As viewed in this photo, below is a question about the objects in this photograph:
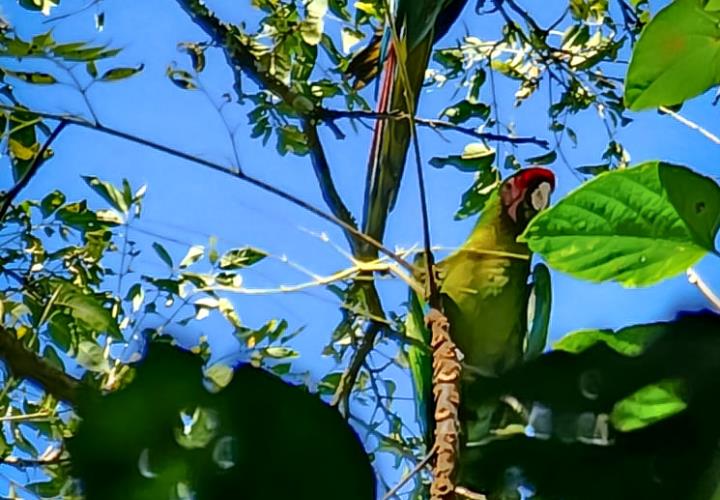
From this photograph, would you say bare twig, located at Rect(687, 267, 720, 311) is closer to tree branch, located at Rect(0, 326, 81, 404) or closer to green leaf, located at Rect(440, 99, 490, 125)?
tree branch, located at Rect(0, 326, 81, 404)

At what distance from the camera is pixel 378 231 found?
61 centimetres

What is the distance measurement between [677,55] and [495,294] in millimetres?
496

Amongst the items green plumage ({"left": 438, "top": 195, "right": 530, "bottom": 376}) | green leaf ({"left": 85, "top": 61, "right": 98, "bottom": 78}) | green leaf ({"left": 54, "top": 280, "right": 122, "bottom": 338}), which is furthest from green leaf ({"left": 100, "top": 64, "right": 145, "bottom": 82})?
green plumage ({"left": 438, "top": 195, "right": 530, "bottom": 376})

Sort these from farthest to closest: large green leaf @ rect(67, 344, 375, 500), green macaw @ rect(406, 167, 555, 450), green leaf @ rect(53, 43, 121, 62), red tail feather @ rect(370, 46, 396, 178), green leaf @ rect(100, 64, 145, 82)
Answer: red tail feather @ rect(370, 46, 396, 178) → green macaw @ rect(406, 167, 555, 450) → green leaf @ rect(100, 64, 145, 82) → green leaf @ rect(53, 43, 121, 62) → large green leaf @ rect(67, 344, 375, 500)

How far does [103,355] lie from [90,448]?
0.26 m

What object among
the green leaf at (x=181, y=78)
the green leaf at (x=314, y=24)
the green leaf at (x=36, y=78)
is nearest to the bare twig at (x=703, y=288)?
the green leaf at (x=36, y=78)

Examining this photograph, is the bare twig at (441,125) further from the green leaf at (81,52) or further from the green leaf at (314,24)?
the green leaf at (81,52)

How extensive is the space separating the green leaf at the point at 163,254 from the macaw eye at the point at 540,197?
338 mm

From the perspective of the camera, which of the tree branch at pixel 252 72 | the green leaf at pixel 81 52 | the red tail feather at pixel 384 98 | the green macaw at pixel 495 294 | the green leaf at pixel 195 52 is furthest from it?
the green leaf at pixel 195 52

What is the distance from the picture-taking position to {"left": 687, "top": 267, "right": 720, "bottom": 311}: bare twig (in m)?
0.26

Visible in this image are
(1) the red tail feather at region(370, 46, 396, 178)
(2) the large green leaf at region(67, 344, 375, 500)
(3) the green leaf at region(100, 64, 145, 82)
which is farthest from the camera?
(1) the red tail feather at region(370, 46, 396, 178)

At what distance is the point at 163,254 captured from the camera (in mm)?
799

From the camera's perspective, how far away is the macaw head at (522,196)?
33.9 inches

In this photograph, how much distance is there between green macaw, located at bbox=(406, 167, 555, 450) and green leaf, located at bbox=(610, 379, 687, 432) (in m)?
0.24
